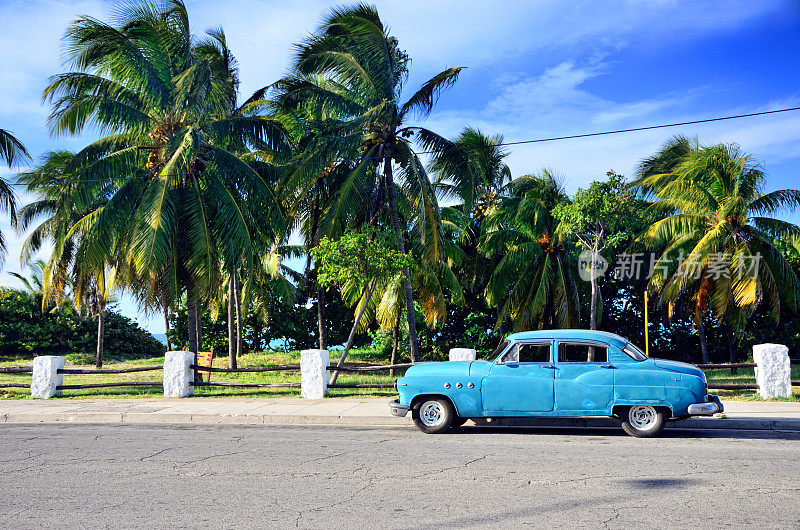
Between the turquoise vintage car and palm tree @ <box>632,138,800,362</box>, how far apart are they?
14.1 m

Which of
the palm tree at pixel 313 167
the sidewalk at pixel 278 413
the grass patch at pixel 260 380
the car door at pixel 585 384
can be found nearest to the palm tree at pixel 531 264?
the grass patch at pixel 260 380

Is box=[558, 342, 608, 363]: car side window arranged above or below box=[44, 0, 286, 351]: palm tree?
below

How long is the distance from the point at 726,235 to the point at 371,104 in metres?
13.2

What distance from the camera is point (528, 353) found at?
34.4 feet

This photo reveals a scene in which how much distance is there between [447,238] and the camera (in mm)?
27875

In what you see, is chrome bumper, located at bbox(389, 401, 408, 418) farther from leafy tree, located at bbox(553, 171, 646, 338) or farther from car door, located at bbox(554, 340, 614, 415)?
leafy tree, located at bbox(553, 171, 646, 338)

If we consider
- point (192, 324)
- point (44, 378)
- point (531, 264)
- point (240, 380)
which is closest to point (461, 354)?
point (192, 324)

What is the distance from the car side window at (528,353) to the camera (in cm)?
1042

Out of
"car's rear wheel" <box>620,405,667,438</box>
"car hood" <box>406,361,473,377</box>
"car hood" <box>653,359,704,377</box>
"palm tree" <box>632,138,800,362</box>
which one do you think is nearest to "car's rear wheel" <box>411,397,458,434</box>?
"car hood" <box>406,361,473,377</box>

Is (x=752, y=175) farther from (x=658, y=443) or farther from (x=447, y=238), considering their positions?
(x=658, y=443)

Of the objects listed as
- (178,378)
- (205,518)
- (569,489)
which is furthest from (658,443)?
(178,378)

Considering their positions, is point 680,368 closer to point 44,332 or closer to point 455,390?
point 455,390

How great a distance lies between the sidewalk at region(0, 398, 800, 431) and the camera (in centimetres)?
1142

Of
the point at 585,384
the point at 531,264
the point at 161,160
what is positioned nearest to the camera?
the point at 585,384
